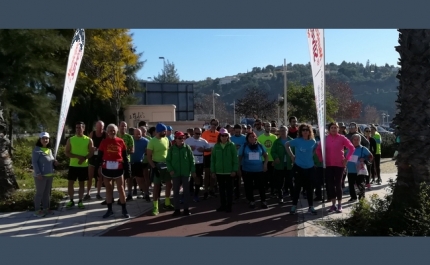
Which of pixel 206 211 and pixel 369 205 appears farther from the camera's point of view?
pixel 206 211

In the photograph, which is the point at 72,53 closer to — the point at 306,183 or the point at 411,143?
the point at 306,183

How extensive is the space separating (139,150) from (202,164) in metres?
1.50

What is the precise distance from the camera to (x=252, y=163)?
10.1 meters

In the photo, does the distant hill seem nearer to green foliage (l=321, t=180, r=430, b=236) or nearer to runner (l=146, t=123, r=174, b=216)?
runner (l=146, t=123, r=174, b=216)

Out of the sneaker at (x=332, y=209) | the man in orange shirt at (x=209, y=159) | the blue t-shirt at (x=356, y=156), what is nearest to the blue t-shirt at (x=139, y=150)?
the man in orange shirt at (x=209, y=159)

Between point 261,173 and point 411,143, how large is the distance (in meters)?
3.17

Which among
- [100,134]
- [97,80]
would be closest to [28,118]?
[97,80]

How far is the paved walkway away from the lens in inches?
318

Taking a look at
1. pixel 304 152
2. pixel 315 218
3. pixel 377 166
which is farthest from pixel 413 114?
pixel 377 166

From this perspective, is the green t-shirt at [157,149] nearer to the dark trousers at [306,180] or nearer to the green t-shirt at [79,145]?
the green t-shirt at [79,145]

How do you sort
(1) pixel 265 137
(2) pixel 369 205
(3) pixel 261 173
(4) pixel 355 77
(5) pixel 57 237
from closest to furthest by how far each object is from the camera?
A: (5) pixel 57 237 → (2) pixel 369 205 → (3) pixel 261 173 → (1) pixel 265 137 → (4) pixel 355 77

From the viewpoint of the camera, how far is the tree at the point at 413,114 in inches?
312

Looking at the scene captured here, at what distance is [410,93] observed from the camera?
8.08 m

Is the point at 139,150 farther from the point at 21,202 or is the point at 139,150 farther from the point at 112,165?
the point at 21,202
